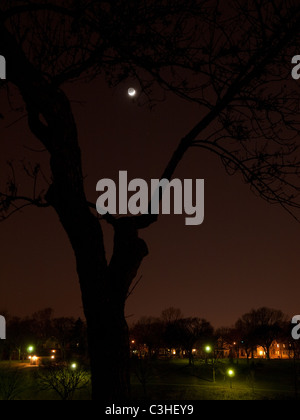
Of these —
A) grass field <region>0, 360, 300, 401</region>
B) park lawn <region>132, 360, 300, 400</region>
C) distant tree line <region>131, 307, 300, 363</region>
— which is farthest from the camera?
distant tree line <region>131, 307, 300, 363</region>

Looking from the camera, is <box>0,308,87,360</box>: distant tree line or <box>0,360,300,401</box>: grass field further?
<box>0,308,87,360</box>: distant tree line

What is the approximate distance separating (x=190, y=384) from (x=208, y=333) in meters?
37.5

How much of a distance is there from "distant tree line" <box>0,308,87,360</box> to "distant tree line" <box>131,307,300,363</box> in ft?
40.2

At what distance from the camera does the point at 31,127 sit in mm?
4027

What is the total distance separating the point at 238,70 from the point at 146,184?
185cm

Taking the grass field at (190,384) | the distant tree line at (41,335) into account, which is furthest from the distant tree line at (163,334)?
the grass field at (190,384)

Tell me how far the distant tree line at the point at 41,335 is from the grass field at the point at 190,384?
22311 millimetres

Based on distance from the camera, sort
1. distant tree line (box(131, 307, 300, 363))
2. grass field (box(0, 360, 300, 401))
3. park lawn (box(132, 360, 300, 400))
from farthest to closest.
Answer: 1. distant tree line (box(131, 307, 300, 363))
2. park lawn (box(132, 360, 300, 400))
3. grass field (box(0, 360, 300, 401))

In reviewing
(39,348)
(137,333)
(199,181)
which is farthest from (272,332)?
(199,181)

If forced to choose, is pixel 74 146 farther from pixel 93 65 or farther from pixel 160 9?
pixel 160 9

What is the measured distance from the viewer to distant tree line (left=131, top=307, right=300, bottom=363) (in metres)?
78.4

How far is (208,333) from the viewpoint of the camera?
8338cm

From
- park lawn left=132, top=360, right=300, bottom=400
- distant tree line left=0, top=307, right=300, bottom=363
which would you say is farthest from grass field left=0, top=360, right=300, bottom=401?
distant tree line left=0, top=307, right=300, bottom=363

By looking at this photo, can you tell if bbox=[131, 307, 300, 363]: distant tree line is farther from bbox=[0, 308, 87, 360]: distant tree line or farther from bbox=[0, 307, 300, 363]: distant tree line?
bbox=[0, 308, 87, 360]: distant tree line
